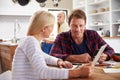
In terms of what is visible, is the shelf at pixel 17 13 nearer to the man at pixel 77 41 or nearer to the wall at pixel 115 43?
A: the wall at pixel 115 43

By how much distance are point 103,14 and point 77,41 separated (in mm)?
3942

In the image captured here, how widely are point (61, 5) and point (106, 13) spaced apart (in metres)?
1.89

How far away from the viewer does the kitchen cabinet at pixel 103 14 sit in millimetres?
5320

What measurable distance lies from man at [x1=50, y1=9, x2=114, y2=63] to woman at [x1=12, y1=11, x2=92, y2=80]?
68cm

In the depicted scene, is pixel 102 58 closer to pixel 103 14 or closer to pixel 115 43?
pixel 115 43

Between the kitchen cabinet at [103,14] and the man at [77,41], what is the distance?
2.94 meters

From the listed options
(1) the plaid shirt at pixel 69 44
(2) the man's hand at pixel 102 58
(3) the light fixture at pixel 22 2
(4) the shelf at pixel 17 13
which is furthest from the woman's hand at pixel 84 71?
(4) the shelf at pixel 17 13

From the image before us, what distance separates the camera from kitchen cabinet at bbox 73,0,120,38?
5320mm

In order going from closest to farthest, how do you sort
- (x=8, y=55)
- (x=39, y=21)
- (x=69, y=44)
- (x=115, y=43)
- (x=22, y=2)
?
(x=39, y=21), (x=69, y=44), (x=8, y=55), (x=115, y=43), (x=22, y=2)

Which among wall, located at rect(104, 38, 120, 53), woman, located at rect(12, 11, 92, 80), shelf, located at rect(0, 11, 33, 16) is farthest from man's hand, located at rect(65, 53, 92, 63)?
shelf, located at rect(0, 11, 33, 16)

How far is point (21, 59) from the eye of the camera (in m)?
1.43

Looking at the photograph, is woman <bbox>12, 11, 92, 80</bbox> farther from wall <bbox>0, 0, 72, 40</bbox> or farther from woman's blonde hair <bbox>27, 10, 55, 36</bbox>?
wall <bbox>0, 0, 72, 40</bbox>

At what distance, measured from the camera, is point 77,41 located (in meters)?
2.27

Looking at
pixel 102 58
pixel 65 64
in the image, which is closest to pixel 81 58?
pixel 102 58
